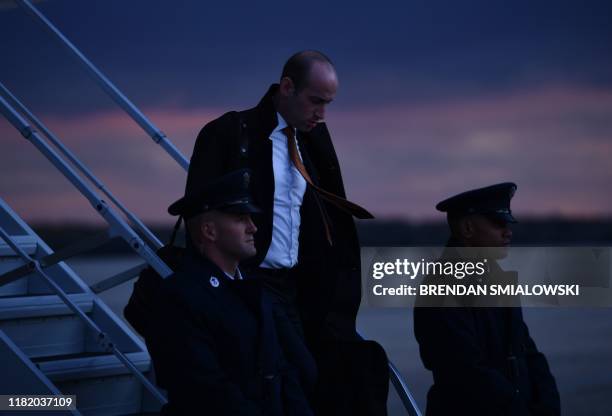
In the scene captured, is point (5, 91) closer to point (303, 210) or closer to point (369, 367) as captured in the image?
point (303, 210)

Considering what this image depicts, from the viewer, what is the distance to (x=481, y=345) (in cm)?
339

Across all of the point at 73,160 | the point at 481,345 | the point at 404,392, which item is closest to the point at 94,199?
the point at 73,160

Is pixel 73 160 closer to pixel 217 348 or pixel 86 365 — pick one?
pixel 86 365

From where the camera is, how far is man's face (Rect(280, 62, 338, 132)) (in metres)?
3.11

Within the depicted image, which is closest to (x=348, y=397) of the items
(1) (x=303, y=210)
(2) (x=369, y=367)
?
(2) (x=369, y=367)

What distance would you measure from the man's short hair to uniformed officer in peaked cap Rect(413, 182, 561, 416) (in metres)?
0.70

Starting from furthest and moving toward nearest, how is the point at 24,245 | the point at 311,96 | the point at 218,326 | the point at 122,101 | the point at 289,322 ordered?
the point at 24,245, the point at 122,101, the point at 311,96, the point at 289,322, the point at 218,326

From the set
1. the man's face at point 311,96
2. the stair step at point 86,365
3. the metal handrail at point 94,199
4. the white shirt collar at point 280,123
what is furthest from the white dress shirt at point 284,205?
the stair step at point 86,365

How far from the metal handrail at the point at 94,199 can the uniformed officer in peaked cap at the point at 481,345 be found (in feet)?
2.94

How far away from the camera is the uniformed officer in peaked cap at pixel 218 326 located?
2516 millimetres

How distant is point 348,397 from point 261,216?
2.07 ft

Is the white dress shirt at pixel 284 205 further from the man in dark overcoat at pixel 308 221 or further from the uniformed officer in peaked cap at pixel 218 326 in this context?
the uniformed officer in peaked cap at pixel 218 326

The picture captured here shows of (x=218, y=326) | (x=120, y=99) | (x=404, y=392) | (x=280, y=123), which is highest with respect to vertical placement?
(x=120, y=99)

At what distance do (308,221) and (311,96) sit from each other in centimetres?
39
